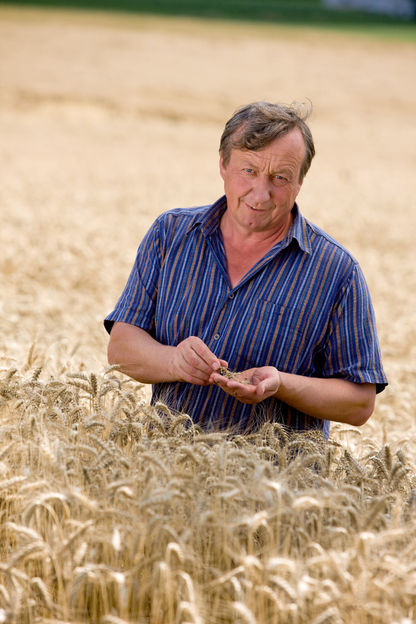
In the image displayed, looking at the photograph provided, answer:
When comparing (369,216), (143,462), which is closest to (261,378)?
(143,462)

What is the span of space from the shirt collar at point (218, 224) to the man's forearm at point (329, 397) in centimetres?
52

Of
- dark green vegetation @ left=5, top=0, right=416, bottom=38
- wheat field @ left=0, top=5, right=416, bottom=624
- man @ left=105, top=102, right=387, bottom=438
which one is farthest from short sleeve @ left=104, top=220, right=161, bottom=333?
dark green vegetation @ left=5, top=0, right=416, bottom=38

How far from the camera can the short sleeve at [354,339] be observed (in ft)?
10.3

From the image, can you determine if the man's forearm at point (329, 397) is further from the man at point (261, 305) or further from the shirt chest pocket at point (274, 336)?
the shirt chest pocket at point (274, 336)

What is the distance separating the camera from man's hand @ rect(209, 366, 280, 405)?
280 centimetres

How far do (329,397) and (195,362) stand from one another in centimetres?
55

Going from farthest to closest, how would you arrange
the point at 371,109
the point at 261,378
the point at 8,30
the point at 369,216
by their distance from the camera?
the point at 8,30, the point at 371,109, the point at 369,216, the point at 261,378

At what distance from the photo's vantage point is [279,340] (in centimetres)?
321

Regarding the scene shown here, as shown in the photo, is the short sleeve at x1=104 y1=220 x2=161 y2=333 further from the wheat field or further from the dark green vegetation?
the dark green vegetation

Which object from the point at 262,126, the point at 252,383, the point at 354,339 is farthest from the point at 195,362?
the point at 262,126

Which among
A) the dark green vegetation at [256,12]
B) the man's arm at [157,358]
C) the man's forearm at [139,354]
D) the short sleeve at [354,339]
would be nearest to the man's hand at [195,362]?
the man's arm at [157,358]

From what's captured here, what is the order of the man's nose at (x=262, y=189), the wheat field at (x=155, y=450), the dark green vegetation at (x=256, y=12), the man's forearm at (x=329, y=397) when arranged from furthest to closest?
the dark green vegetation at (x=256, y=12)
the man's nose at (x=262, y=189)
the man's forearm at (x=329, y=397)
the wheat field at (x=155, y=450)

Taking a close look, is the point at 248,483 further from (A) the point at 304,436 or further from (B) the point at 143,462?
(A) the point at 304,436

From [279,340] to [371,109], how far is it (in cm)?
2765
